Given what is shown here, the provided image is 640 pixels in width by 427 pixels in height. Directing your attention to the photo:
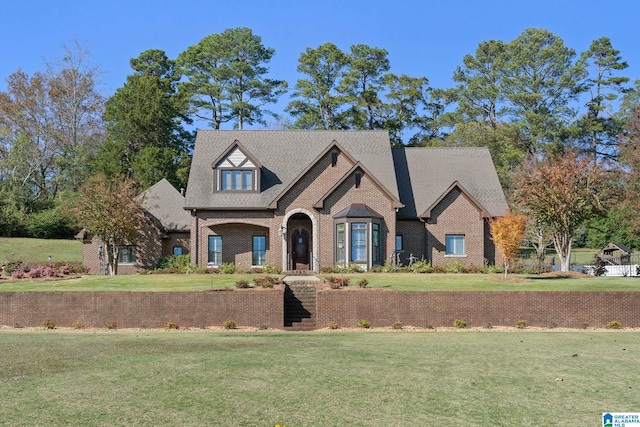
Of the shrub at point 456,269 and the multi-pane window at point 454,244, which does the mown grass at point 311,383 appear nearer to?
the shrub at point 456,269

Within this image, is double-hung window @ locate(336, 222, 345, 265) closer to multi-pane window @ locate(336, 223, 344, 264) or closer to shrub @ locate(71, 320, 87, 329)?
multi-pane window @ locate(336, 223, 344, 264)

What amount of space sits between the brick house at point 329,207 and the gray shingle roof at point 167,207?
2.96 m

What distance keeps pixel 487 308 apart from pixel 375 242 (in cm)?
1272

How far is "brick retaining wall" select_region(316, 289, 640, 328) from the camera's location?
81.4 ft

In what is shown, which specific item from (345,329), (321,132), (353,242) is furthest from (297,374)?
(321,132)

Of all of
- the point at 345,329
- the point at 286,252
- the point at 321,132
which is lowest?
the point at 345,329

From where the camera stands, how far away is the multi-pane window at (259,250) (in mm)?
39156

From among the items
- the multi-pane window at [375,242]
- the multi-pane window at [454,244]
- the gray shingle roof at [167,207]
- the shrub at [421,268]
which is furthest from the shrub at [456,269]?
the gray shingle roof at [167,207]

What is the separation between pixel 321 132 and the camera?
42.7 m

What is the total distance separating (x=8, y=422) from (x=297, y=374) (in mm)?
5146

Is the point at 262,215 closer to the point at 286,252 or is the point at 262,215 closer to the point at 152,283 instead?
the point at 286,252

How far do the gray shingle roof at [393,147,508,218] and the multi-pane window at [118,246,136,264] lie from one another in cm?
1599

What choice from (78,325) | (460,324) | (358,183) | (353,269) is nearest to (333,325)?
(460,324)

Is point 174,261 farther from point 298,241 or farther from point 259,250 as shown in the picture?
point 298,241
